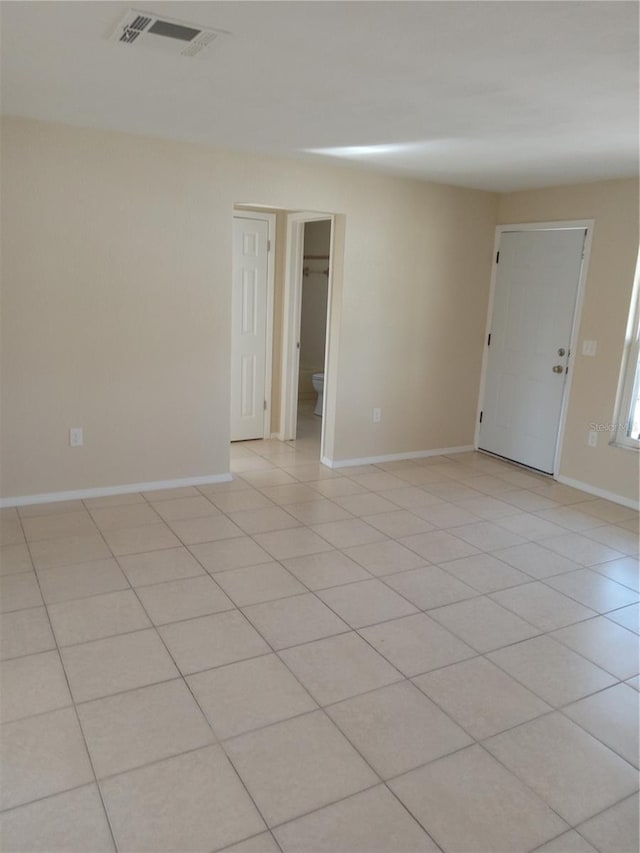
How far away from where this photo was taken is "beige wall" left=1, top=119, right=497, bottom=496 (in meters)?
3.70

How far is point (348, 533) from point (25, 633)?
1.86 meters

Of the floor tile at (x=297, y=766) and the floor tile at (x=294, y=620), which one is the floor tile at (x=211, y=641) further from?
the floor tile at (x=297, y=766)

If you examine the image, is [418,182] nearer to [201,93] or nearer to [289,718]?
[201,93]

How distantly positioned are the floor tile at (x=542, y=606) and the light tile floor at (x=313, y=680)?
1cm

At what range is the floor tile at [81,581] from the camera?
2922mm

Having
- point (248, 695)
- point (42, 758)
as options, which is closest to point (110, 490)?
A: point (248, 695)

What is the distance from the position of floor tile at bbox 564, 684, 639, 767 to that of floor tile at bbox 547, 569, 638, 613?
691 millimetres

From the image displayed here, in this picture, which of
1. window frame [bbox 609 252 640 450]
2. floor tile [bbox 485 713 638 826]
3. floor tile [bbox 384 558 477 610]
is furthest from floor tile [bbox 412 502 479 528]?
floor tile [bbox 485 713 638 826]

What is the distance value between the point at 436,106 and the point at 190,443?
2.66 m

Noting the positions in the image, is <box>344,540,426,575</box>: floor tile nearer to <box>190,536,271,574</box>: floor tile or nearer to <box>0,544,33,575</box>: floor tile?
<box>190,536,271,574</box>: floor tile

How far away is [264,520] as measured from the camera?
3938 millimetres

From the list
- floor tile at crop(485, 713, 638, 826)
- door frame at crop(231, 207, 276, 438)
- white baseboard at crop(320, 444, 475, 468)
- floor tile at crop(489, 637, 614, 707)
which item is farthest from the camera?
door frame at crop(231, 207, 276, 438)

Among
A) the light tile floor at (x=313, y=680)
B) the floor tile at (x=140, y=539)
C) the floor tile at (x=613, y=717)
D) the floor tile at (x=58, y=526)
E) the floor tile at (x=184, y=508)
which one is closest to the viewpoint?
the light tile floor at (x=313, y=680)

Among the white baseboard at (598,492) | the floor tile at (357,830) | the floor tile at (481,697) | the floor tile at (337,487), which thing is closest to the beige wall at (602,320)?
the white baseboard at (598,492)
